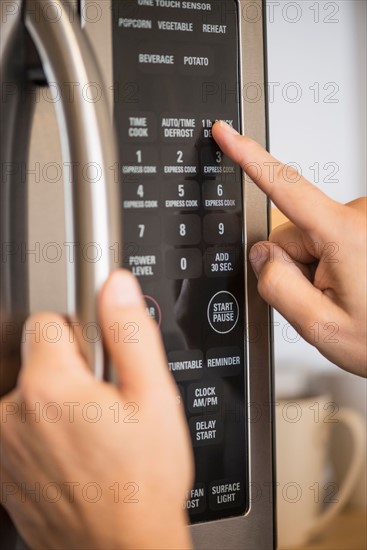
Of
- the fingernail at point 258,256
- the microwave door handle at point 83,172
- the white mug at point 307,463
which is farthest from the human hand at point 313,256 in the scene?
the white mug at point 307,463

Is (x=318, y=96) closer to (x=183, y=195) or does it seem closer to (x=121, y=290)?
(x=183, y=195)

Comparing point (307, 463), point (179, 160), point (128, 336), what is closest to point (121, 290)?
point (128, 336)

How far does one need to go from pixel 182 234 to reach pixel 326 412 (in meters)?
0.61

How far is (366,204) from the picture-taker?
Result: 556 millimetres

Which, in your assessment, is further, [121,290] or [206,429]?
[206,429]

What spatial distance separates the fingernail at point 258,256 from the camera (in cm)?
52

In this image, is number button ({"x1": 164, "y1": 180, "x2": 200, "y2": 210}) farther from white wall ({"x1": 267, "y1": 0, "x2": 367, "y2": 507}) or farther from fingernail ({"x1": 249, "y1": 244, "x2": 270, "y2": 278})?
white wall ({"x1": 267, "y1": 0, "x2": 367, "y2": 507})

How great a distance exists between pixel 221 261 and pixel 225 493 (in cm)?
18

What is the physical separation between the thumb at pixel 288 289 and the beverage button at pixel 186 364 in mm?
71

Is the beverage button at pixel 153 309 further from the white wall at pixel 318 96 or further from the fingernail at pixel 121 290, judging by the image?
the white wall at pixel 318 96

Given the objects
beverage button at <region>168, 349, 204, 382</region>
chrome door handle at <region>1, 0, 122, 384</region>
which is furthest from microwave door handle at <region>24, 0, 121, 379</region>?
beverage button at <region>168, 349, 204, 382</region>

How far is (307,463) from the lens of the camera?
0.97 metres

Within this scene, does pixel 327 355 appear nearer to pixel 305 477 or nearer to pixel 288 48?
pixel 305 477

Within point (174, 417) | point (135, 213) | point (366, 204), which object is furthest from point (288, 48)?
point (174, 417)
